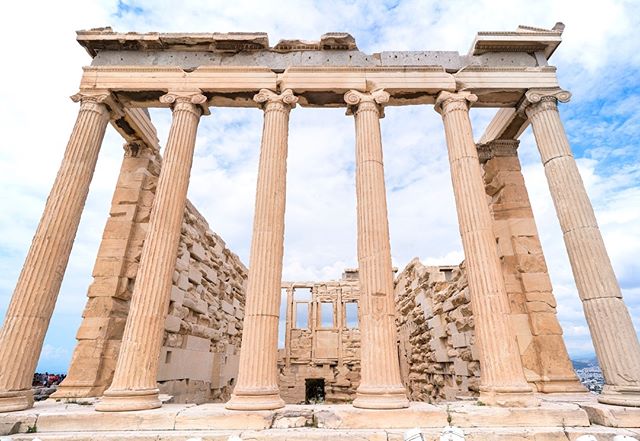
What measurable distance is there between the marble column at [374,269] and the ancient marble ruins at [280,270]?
0.13ft

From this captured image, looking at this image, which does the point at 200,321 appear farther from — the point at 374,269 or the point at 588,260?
the point at 588,260

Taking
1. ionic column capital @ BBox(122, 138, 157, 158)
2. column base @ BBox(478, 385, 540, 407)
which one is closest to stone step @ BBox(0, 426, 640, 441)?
column base @ BBox(478, 385, 540, 407)

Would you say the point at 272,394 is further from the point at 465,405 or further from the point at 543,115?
the point at 543,115

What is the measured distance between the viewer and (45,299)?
302 inches

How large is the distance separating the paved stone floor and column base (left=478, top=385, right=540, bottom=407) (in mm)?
236

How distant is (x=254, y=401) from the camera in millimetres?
6707

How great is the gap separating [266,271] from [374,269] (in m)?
A: 2.37

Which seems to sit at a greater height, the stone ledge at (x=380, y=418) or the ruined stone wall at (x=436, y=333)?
the ruined stone wall at (x=436, y=333)

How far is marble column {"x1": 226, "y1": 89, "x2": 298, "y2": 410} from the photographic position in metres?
6.98

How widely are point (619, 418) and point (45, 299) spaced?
11.2 meters

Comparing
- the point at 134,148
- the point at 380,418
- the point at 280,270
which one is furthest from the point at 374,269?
the point at 134,148

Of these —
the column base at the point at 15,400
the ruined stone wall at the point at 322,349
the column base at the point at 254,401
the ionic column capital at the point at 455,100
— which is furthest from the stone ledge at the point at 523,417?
the ruined stone wall at the point at 322,349

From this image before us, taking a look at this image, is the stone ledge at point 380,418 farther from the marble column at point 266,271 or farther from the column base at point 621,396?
the column base at point 621,396

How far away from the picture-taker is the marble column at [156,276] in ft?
22.8
